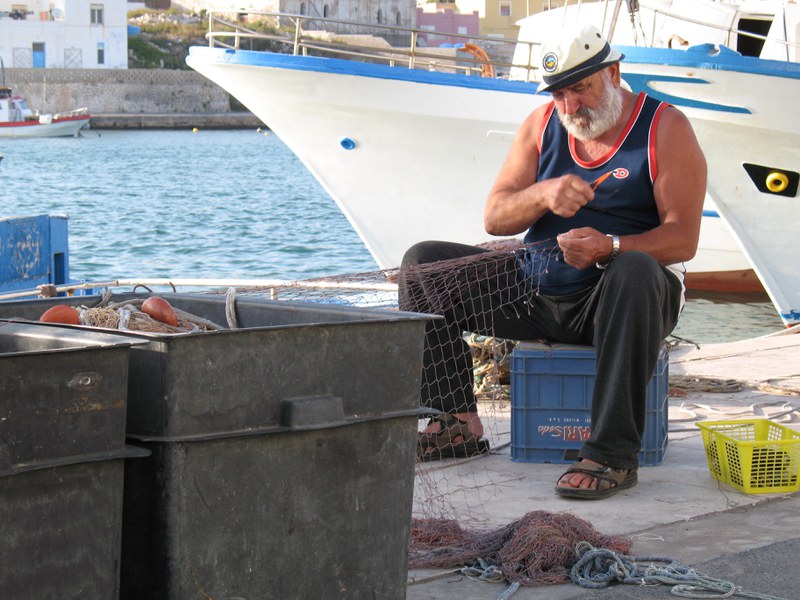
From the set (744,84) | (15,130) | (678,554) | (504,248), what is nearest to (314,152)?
(744,84)

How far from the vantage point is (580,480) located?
3.86 metres

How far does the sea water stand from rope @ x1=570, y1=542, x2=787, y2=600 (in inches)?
389

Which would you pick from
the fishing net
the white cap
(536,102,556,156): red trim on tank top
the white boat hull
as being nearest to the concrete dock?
the fishing net

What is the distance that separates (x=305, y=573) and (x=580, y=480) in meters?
1.48

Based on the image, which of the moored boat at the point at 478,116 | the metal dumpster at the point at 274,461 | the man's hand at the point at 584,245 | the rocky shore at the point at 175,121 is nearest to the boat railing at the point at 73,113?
the rocky shore at the point at 175,121

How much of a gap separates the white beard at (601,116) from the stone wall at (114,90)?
8484 centimetres

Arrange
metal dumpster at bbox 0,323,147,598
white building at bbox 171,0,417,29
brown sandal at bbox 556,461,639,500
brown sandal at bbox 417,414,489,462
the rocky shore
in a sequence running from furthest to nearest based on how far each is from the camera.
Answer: white building at bbox 171,0,417,29 < the rocky shore < brown sandal at bbox 417,414,489,462 < brown sandal at bbox 556,461,639,500 < metal dumpster at bbox 0,323,147,598

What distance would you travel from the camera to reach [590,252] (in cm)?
399

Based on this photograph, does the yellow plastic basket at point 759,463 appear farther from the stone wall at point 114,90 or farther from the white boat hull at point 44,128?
the stone wall at point 114,90

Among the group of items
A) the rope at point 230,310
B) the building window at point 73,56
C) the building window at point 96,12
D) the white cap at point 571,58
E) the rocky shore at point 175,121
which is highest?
the building window at point 96,12

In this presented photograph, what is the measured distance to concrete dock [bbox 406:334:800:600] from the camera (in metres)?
3.04

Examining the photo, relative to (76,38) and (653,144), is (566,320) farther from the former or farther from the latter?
(76,38)

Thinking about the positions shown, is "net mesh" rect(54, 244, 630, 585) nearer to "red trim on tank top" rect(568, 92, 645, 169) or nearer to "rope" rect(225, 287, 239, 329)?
"rope" rect(225, 287, 239, 329)

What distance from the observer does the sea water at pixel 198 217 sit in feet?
66.0
